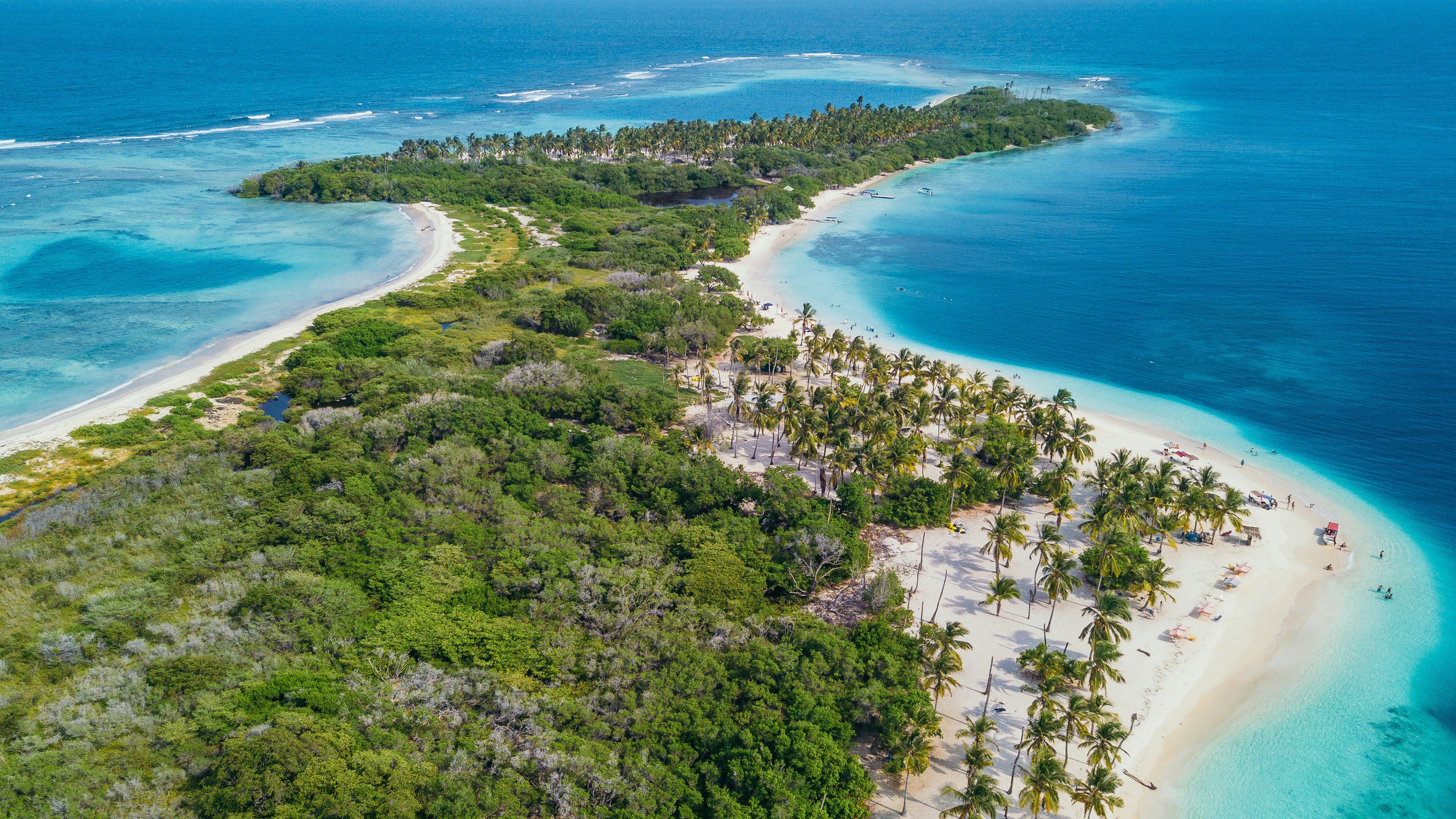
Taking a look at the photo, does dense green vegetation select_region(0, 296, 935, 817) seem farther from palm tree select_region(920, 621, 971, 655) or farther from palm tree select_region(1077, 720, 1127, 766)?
palm tree select_region(1077, 720, 1127, 766)

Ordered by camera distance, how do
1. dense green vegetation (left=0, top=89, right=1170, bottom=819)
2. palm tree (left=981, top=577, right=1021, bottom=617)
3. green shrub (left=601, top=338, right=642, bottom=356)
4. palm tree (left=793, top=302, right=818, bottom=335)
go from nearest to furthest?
dense green vegetation (left=0, top=89, right=1170, bottom=819)
palm tree (left=981, top=577, right=1021, bottom=617)
green shrub (left=601, top=338, right=642, bottom=356)
palm tree (left=793, top=302, right=818, bottom=335)

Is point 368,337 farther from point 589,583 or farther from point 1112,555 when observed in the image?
point 1112,555

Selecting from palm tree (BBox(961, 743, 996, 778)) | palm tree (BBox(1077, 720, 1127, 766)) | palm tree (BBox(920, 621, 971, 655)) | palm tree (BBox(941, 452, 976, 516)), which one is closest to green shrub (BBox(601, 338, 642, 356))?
palm tree (BBox(941, 452, 976, 516))

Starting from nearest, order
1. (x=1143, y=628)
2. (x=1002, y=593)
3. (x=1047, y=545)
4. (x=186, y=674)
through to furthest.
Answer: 1. (x=186, y=674)
2. (x=1143, y=628)
3. (x=1002, y=593)
4. (x=1047, y=545)

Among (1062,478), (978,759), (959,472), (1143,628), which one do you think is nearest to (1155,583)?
(1143,628)

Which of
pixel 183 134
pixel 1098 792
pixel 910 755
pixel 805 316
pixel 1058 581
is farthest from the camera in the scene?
pixel 183 134

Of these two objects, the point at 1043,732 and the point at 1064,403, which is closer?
the point at 1043,732

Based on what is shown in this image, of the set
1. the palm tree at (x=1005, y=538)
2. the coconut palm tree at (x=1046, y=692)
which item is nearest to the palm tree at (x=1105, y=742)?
the coconut palm tree at (x=1046, y=692)

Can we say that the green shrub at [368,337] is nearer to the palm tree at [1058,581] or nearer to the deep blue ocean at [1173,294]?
the deep blue ocean at [1173,294]
